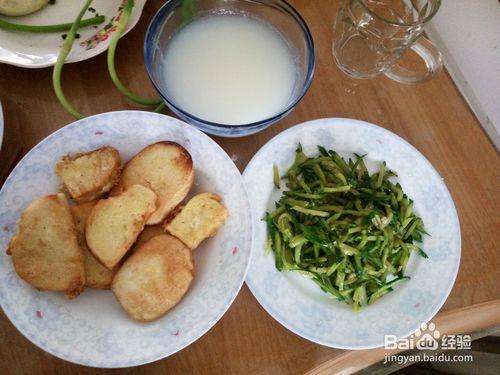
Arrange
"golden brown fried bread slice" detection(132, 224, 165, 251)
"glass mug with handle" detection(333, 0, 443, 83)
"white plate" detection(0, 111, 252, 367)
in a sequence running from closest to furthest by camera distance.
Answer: "white plate" detection(0, 111, 252, 367), "golden brown fried bread slice" detection(132, 224, 165, 251), "glass mug with handle" detection(333, 0, 443, 83)

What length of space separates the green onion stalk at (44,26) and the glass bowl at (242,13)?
210mm

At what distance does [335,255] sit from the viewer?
2.92 feet

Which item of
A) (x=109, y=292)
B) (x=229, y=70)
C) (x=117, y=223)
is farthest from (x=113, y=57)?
(x=109, y=292)

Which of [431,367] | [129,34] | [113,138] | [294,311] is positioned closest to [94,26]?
[129,34]

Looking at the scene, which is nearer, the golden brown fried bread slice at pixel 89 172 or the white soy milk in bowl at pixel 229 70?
the golden brown fried bread slice at pixel 89 172

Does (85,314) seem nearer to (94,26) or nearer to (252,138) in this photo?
(252,138)

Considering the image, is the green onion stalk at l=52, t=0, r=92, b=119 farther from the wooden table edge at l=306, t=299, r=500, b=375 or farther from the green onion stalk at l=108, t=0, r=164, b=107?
the wooden table edge at l=306, t=299, r=500, b=375

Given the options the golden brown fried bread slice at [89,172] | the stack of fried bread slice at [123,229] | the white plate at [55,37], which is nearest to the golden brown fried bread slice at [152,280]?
the stack of fried bread slice at [123,229]

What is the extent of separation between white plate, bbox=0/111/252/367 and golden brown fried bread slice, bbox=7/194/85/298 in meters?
0.03

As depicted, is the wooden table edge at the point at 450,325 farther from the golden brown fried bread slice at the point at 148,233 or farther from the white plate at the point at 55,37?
the white plate at the point at 55,37

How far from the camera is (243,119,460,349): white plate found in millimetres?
836

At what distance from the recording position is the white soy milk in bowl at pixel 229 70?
91cm

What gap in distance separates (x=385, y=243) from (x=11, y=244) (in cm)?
70

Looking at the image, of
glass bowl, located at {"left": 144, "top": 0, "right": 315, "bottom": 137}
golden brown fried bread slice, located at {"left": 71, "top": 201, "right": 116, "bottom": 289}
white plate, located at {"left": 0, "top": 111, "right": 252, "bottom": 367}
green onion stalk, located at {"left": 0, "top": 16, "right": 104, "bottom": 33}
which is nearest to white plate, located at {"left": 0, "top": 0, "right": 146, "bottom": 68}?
green onion stalk, located at {"left": 0, "top": 16, "right": 104, "bottom": 33}
